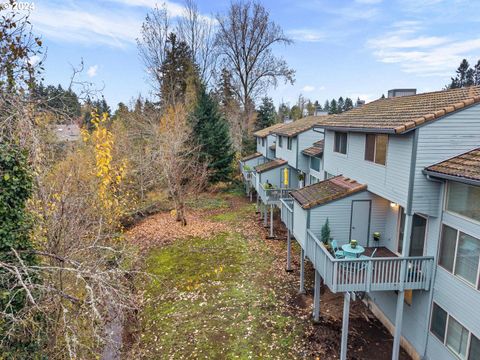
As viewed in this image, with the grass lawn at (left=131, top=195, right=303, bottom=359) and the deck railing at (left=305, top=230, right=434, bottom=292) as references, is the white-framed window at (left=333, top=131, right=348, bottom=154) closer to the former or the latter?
the deck railing at (left=305, top=230, right=434, bottom=292)

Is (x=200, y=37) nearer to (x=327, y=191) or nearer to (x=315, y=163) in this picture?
(x=315, y=163)

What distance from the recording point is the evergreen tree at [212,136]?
3247 cm

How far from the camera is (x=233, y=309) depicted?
12.5 m

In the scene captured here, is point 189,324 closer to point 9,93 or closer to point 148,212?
point 9,93

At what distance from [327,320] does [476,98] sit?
364 inches

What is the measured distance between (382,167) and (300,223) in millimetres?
4089

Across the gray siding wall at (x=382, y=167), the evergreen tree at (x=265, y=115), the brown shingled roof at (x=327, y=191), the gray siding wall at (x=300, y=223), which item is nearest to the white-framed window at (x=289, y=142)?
the gray siding wall at (x=382, y=167)

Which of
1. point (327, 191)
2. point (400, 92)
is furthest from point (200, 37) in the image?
point (327, 191)

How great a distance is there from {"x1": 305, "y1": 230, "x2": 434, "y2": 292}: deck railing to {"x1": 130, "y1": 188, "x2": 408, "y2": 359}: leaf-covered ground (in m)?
2.78

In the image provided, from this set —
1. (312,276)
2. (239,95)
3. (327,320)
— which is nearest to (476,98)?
(327,320)

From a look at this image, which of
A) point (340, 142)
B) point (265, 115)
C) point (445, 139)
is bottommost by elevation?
point (340, 142)

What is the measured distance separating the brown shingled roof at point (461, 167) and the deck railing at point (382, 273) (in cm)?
269

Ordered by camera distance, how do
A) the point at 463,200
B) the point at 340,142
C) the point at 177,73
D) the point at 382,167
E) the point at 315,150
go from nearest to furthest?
1. the point at 463,200
2. the point at 382,167
3. the point at 340,142
4. the point at 315,150
5. the point at 177,73

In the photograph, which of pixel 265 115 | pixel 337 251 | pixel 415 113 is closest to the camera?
pixel 415 113
